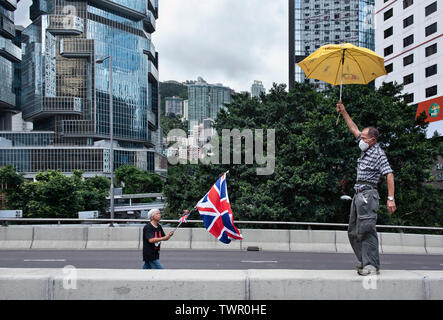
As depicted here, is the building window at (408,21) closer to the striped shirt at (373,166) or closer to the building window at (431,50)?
the building window at (431,50)

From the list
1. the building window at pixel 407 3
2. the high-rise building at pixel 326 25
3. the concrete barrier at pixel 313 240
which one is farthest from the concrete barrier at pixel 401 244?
the high-rise building at pixel 326 25

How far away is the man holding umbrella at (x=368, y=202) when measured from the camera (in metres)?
4.25

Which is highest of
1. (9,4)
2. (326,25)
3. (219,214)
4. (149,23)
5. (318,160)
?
(149,23)

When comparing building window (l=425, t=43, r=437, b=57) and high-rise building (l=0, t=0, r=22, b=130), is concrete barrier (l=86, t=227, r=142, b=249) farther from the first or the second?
high-rise building (l=0, t=0, r=22, b=130)

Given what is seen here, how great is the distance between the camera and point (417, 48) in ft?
164

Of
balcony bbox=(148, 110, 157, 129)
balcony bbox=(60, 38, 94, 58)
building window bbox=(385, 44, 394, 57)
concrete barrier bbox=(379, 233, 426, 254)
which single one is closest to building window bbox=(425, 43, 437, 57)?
building window bbox=(385, 44, 394, 57)

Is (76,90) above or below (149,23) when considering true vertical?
below

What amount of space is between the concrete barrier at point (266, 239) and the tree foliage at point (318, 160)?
2911 millimetres

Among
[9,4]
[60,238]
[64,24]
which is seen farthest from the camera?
[9,4]

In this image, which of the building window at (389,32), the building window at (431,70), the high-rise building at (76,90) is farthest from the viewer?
the high-rise building at (76,90)

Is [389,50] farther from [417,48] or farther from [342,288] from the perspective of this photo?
[342,288]

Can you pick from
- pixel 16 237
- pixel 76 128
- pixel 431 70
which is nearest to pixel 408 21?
pixel 431 70

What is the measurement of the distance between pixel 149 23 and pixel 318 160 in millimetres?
114897

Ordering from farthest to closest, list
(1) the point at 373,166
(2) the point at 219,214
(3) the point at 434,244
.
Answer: (3) the point at 434,244 < (2) the point at 219,214 < (1) the point at 373,166
